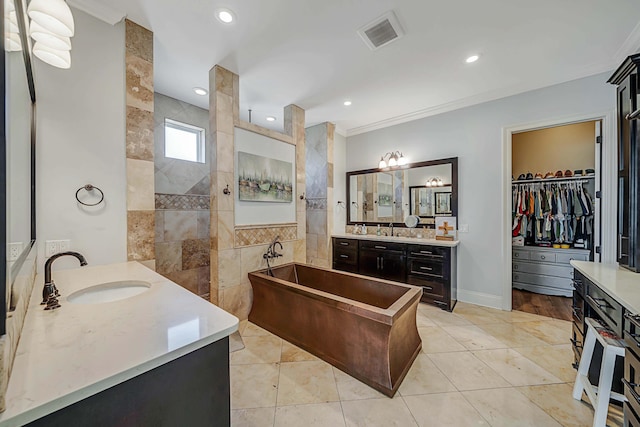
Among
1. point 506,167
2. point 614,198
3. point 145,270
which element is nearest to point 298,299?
point 145,270

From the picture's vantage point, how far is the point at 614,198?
99.4 inches

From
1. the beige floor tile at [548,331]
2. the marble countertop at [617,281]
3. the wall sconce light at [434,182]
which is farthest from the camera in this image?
the wall sconce light at [434,182]

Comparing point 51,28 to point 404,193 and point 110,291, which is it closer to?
point 110,291

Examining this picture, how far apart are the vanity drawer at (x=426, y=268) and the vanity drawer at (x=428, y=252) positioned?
0.07 m

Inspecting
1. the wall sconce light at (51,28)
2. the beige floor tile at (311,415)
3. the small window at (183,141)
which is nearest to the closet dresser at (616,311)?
the beige floor tile at (311,415)

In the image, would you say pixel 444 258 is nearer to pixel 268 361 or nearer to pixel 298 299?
pixel 298 299

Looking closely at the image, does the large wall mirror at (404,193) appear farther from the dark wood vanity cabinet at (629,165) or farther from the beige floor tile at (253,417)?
the beige floor tile at (253,417)

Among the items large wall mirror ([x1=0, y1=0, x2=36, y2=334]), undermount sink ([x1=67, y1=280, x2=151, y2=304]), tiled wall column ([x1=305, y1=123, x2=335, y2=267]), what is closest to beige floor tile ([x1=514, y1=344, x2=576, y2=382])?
tiled wall column ([x1=305, y1=123, x2=335, y2=267])

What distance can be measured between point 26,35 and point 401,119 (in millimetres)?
4028

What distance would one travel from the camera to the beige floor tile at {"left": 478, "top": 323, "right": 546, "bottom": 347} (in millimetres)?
2420

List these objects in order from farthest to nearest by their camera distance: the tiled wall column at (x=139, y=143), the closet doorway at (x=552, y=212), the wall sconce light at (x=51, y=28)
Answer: the closet doorway at (x=552, y=212) < the tiled wall column at (x=139, y=143) < the wall sconce light at (x=51, y=28)

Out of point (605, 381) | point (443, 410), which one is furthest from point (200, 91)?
point (605, 381)

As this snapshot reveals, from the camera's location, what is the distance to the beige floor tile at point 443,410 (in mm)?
1553

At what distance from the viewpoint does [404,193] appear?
13.4ft
